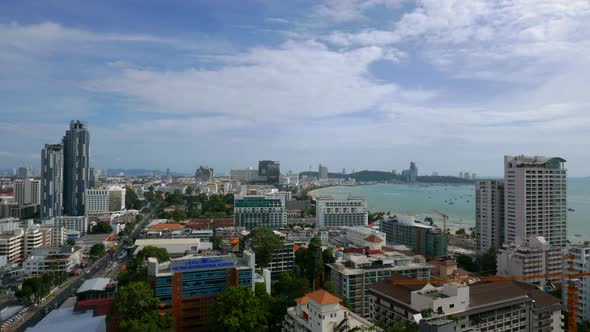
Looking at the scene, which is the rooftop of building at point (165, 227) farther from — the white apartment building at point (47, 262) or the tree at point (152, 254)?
the tree at point (152, 254)

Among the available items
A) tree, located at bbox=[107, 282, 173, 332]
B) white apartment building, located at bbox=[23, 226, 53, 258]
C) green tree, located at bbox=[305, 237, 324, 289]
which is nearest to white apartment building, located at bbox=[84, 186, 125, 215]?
white apartment building, located at bbox=[23, 226, 53, 258]

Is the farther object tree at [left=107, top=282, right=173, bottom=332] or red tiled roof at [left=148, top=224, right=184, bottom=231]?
red tiled roof at [left=148, top=224, right=184, bottom=231]

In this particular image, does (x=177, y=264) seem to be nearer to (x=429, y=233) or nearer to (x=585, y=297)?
(x=585, y=297)

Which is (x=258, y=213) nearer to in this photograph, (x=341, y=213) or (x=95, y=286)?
(x=341, y=213)

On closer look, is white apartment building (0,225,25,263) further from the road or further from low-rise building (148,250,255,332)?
low-rise building (148,250,255,332)

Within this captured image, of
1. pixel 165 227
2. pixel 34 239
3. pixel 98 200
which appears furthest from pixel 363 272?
pixel 98 200
